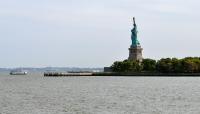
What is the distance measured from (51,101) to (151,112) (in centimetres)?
1359

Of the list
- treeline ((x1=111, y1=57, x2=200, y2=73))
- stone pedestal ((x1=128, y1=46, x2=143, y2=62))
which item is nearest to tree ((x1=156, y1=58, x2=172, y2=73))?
Answer: treeline ((x1=111, y1=57, x2=200, y2=73))

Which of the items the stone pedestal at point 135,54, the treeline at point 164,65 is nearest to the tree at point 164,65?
the treeline at point 164,65

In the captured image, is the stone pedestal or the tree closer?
the tree

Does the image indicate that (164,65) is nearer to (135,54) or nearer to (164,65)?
(164,65)

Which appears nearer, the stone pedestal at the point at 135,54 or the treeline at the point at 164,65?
the treeline at the point at 164,65

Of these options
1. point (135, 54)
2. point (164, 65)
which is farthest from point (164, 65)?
point (135, 54)

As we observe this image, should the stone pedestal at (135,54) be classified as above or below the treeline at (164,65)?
above

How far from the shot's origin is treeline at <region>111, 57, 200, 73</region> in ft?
504

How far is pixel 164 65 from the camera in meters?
156

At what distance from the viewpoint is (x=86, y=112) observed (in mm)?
47938

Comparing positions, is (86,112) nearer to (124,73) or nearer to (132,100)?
(132,100)

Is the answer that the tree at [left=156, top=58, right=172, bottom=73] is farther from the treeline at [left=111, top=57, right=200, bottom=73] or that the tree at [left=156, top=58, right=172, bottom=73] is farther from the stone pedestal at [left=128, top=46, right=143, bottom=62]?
the stone pedestal at [left=128, top=46, right=143, bottom=62]

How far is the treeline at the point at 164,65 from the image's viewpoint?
504 feet

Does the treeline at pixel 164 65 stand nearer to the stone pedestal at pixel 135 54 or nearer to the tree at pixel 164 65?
the tree at pixel 164 65
